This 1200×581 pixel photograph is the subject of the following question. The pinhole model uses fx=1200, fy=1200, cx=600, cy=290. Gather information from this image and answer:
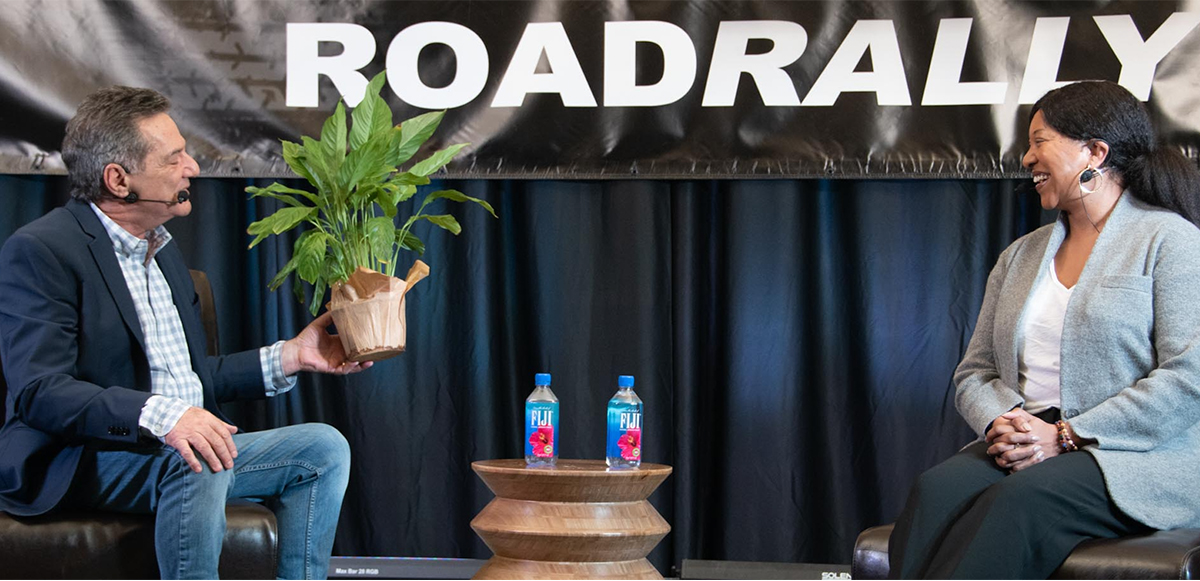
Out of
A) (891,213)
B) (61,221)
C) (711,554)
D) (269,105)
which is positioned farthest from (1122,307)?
(269,105)

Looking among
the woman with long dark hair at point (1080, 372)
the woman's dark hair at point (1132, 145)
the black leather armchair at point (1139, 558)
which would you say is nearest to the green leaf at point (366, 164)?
the woman with long dark hair at point (1080, 372)

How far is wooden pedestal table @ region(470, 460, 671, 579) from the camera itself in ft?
8.82

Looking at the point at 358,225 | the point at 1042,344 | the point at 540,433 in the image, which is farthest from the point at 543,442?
the point at 1042,344

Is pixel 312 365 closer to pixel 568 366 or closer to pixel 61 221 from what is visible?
pixel 61 221

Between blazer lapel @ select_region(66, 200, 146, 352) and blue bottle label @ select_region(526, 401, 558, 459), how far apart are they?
3.09 ft

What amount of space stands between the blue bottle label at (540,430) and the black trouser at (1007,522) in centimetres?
96

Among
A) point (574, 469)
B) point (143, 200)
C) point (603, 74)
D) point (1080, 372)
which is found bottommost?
point (574, 469)

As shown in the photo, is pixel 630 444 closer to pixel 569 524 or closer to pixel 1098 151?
pixel 569 524

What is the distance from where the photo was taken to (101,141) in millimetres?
2424

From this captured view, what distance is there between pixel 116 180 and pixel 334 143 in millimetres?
440

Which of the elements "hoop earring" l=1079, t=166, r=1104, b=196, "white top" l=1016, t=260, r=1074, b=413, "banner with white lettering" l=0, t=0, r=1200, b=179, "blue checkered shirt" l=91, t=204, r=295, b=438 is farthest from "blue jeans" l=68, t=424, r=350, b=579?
"hoop earring" l=1079, t=166, r=1104, b=196

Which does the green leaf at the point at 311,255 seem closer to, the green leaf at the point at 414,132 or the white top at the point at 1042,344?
the green leaf at the point at 414,132

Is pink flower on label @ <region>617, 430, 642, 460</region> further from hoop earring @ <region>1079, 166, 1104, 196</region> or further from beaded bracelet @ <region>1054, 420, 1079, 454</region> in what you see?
hoop earring @ <region>1079, 166, 1104, 196</region>

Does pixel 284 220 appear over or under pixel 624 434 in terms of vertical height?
over
